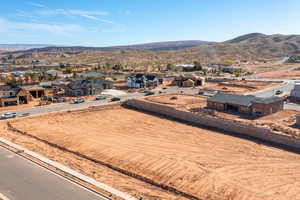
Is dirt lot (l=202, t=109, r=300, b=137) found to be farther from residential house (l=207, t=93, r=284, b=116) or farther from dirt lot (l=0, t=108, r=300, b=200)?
dirt lot (l=0, t=108, r=300, b=200)

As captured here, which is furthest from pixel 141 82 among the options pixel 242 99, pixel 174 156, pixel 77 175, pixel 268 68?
pixel 268 68

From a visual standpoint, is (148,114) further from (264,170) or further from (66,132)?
(264,170)

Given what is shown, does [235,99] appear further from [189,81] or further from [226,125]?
[189,81]

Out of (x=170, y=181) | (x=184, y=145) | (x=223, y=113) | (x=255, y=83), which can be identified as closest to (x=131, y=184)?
(x=170, y=181)

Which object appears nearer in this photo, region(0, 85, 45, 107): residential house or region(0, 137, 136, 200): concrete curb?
region(0, 137, 136, 200): concrete curb

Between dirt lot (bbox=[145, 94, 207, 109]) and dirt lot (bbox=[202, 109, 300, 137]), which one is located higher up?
dirt lot (bbox=[145, 94, 207, 109])

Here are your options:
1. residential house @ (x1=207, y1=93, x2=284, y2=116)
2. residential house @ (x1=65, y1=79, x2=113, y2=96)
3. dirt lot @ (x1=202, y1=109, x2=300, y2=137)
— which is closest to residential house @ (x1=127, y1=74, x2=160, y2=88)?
residential house @ (x1=65, y1=79, x2=113, y2=96)
